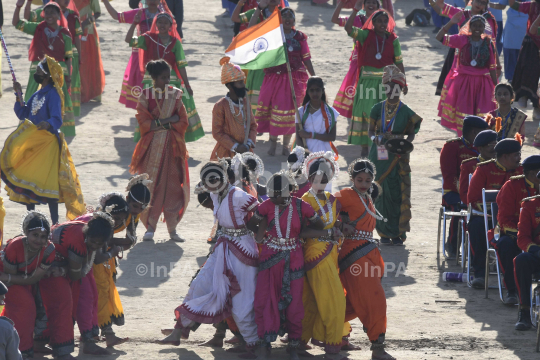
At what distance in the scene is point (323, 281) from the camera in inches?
249

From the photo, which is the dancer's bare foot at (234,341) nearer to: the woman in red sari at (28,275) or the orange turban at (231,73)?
the woman in red sari at (28,275)

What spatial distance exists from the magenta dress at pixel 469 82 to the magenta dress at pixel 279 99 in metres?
1.94

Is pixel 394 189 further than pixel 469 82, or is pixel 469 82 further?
pixel 469 82

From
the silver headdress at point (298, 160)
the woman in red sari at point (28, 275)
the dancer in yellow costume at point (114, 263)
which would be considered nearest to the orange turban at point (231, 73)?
the silver headdress at point (298, 160)

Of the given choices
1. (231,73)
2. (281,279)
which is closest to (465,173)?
(231,73)

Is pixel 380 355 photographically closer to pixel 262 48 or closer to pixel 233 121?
pixel 233 121

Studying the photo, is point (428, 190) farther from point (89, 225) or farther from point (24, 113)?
point (89, 225)

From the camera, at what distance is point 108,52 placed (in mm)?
17453

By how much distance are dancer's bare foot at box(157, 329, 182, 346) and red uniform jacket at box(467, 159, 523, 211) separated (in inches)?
116

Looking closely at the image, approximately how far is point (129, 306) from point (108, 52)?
1083 cm

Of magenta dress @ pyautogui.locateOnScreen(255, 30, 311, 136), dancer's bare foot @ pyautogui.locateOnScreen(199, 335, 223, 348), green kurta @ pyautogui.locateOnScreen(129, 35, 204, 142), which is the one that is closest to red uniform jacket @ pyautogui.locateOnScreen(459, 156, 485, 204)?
dancer's bare foot @ pyautogui.locateOnScreen(199, 335, 223, 348)

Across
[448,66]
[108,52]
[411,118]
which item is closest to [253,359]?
[411,118]

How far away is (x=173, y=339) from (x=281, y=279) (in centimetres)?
89

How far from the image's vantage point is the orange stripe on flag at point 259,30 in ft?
30.2
